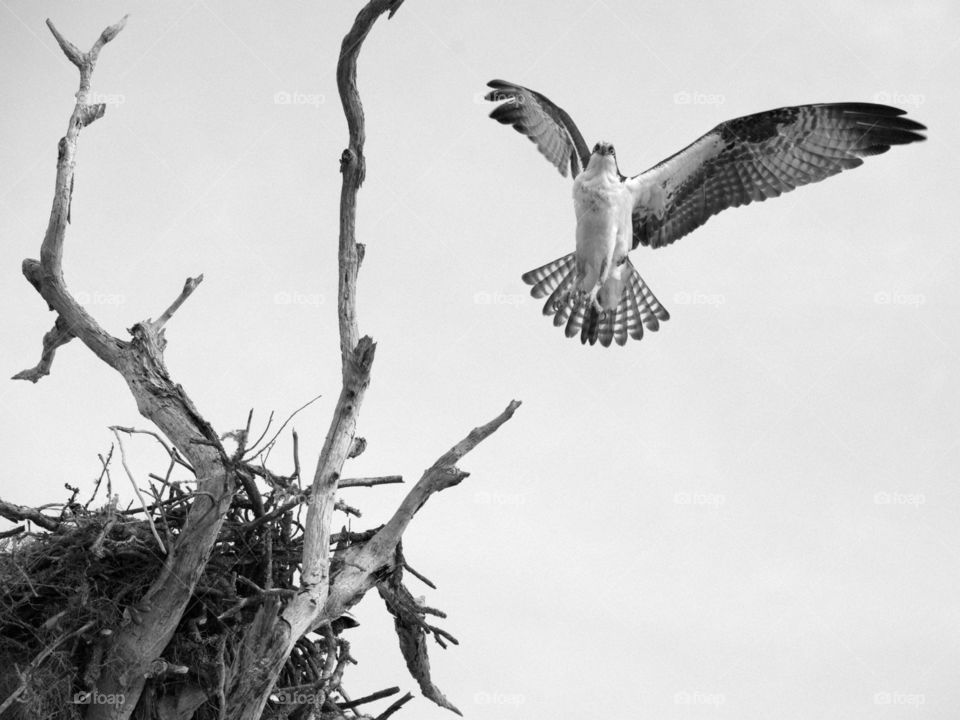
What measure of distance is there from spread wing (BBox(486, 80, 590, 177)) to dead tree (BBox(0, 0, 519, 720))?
3.36 m

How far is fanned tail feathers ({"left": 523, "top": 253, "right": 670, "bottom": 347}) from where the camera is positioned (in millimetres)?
10461

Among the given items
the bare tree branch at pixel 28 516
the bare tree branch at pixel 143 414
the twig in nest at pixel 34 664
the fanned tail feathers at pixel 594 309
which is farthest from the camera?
the fanned tail feathers at pixel 594 309

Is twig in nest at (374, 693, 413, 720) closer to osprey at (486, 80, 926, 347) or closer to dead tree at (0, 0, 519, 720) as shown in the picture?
dead tree at (0, 0, 519, 720)

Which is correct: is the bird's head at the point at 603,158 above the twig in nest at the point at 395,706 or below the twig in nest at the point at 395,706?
A: above

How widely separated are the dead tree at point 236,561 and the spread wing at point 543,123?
3360mm

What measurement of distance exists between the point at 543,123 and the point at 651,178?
116 cm

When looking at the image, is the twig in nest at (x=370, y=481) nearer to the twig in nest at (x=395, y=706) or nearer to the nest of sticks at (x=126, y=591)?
the nest of sticks at (x=126, y=591)

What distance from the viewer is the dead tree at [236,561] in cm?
605

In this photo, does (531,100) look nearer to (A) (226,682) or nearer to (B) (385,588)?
(B) (385,588)

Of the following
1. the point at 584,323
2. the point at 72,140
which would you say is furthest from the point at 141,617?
the point at 584,323

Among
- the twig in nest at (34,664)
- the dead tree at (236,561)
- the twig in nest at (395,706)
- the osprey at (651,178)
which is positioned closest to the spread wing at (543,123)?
the osprey at (651,178)

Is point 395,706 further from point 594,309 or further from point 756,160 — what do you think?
point 756,160

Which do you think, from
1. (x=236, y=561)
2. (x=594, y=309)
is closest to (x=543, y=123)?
(x=594, y=309)

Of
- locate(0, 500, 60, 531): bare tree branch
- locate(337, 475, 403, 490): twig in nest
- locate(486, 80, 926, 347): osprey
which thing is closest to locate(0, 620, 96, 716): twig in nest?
locate(0, 500, 60, 531): bare tree branch
